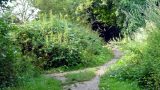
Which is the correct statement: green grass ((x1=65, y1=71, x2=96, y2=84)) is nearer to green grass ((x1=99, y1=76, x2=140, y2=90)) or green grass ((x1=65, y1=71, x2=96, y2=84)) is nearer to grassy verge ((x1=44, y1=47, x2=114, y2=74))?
green grass ((x1=99, y1=76, x2=140, y2=90))

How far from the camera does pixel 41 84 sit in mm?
12250

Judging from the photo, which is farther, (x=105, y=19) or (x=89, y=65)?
(x=105, y=19)

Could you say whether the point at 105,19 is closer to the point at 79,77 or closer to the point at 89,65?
the point at 89,65

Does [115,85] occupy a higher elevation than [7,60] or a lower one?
lower

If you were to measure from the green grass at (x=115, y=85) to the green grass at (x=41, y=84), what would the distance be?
5.05 feet

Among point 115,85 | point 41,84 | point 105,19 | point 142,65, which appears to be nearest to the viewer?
point 41,84

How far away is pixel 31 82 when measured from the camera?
12.6 meters

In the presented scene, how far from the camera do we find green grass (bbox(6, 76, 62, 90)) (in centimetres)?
1167

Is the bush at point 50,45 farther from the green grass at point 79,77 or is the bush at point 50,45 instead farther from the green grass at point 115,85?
the green grass at point 115,85

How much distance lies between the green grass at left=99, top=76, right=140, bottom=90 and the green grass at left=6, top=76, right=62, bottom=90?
5.05 feet

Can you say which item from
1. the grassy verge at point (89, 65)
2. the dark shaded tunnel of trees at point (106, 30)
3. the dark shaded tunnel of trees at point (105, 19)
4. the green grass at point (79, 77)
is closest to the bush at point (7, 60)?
the green grass at point (79, 77)

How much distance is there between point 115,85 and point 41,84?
8.35ft

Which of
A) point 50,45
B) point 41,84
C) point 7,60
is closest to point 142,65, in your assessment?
point 41,84

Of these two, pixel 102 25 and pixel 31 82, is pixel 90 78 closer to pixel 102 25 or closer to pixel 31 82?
pixel 31 82
